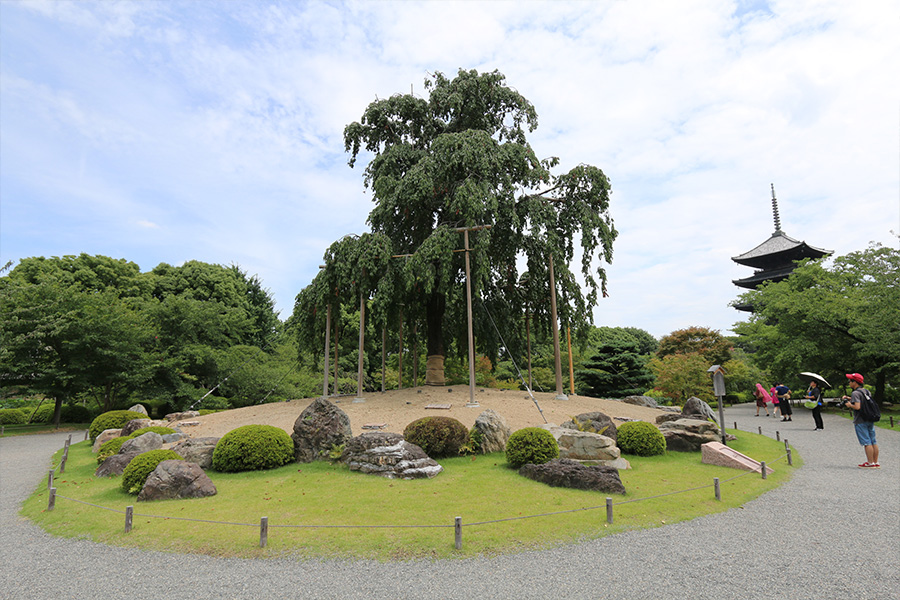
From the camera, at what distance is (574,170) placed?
17.2 m

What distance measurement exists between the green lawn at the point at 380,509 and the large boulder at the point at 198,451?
60 centimetres

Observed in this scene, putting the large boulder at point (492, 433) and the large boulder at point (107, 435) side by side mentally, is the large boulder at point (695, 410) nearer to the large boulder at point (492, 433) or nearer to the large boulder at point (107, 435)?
the large boulder at point (492, 433)

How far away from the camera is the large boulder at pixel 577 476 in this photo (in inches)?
Result: 303

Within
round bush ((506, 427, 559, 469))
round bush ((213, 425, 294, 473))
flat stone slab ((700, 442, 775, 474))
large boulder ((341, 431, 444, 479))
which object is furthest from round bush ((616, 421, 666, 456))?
round bush ((213, 425, 294, 473))

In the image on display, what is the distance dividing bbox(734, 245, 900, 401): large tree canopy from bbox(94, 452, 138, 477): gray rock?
2637 cm

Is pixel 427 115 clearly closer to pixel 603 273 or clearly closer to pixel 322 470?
pixel 603 273

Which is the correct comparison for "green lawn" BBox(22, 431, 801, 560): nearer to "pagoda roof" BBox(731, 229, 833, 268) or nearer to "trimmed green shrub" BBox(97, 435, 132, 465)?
"trimmed green shrub" BBox(97, 435, 132, 465)

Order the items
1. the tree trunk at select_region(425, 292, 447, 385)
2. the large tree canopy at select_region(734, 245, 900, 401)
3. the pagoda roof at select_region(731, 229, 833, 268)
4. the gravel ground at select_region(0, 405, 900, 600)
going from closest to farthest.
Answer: the gravel ground at select_region(0, 405, 900, 600) < the tree trunk at select_region(425, 292, 447, 385) < the large tree canopy at select_region(734, 245, 900, 401) < the pagoda roof at select_region(731, 229, 833, 268)

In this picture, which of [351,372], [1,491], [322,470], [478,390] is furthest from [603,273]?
[351,372]

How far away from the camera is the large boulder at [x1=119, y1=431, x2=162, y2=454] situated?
10.4 m

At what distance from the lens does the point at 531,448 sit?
9.14 meters

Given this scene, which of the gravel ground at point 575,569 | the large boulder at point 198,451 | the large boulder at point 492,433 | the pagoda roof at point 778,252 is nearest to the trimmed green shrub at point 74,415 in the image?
the large boulder at point 198,451

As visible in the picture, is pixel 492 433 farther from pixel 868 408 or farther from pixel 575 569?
pixel 868 408

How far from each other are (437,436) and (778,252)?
39.9m
